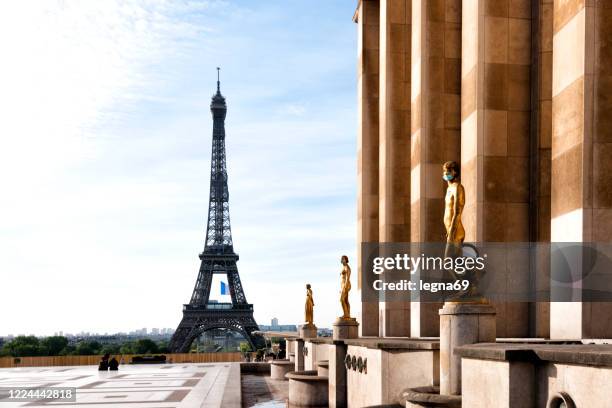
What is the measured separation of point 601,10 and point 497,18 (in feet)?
18.2

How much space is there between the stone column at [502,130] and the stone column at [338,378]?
6.14 meters

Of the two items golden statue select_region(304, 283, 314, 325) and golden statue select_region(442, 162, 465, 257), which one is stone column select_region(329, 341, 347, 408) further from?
golden statue select_region(304, 283, 314, 325)

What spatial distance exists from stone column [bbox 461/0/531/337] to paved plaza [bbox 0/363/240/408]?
36.7 feet

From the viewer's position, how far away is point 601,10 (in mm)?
15961

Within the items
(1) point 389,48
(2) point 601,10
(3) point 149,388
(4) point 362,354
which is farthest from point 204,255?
(2) point 601,10

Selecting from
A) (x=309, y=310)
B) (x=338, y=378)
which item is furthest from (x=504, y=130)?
(x=309, y=310)

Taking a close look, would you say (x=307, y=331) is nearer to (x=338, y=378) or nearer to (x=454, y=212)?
(x=338, y=378)

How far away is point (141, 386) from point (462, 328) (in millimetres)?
26858

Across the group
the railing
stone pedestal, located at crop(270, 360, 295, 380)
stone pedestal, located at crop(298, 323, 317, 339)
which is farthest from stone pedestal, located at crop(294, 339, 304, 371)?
the railing

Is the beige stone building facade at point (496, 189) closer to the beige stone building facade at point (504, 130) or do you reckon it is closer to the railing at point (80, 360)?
the beige stone building facade at point (504, 130)

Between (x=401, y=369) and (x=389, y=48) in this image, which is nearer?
(x=401, y=369)

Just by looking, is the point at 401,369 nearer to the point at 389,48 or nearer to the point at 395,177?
the point at 395,177

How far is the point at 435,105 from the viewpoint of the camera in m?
26.1

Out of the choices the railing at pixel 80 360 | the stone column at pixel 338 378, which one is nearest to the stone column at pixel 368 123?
the stone column at pixel 338 378
